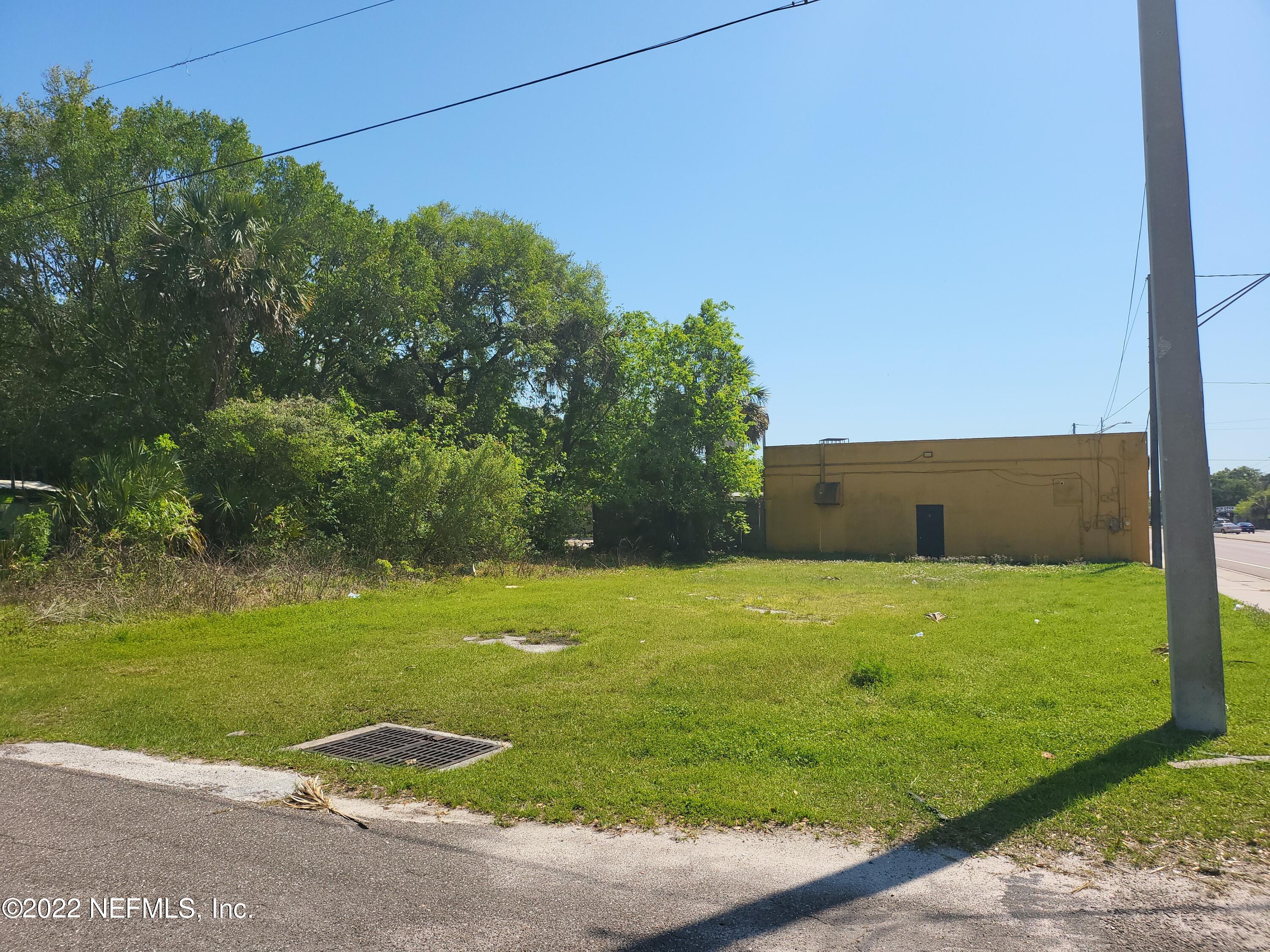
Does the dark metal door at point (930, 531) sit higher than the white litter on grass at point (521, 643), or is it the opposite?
the dark metal door at point (930, 531)

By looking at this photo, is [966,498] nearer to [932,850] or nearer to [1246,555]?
[1246,555]

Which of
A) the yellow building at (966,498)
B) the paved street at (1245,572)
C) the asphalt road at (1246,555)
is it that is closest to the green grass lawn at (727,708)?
the paved street at (1245,572)

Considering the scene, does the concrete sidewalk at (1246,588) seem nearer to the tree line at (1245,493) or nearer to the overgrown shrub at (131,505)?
the overgrown shrub at (131,505)

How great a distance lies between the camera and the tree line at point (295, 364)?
17766mm

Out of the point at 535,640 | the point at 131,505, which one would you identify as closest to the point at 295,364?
the point at 131,505

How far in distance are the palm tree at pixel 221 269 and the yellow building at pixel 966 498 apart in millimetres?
18056

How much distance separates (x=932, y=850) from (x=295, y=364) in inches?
938

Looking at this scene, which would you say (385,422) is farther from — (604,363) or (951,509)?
(951,509)

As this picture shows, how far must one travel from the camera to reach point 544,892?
354 centimetres

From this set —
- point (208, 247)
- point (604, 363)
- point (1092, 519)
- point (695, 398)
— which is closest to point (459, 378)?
point (604, 363)

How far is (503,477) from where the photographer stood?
20484 mm

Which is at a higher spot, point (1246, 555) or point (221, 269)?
point (221, 269)

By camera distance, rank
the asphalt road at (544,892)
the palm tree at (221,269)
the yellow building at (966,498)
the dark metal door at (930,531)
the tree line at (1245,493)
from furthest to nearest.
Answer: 1. the tree line at (1245,493)
2. the dark metal door at (930,531)
3. the yellow building at (966,498)
4. the palm tree at (221,269)
5. the asphalt road at (544,892)

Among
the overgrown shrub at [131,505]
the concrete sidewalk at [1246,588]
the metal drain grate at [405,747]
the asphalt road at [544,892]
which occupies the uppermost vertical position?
the overgrown shrub at [131,505]
